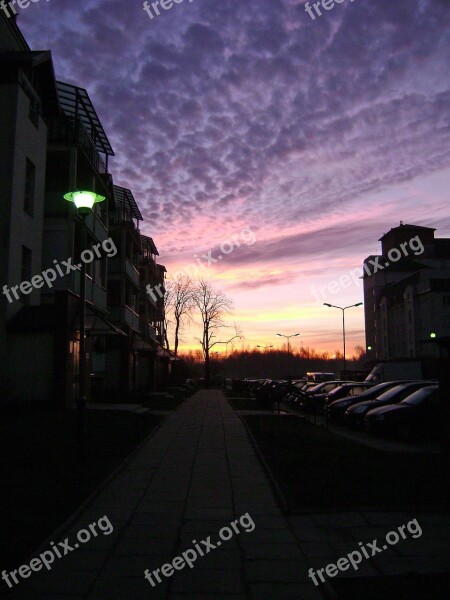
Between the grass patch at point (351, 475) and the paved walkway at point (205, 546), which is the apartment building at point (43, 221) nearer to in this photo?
the grass patch at point (351, 475)

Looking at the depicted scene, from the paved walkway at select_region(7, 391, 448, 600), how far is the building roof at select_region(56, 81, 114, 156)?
19.0 metres

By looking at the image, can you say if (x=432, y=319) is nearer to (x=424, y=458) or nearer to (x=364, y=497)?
(x=424, y=458)

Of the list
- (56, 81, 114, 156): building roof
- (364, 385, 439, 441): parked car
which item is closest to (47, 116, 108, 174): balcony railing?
(56, 81, 114, 156): building roof

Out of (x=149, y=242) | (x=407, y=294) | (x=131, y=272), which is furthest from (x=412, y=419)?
(x=407, y=294)

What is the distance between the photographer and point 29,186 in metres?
21.5

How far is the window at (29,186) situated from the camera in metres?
21.4

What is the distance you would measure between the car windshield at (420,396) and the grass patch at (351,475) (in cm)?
298

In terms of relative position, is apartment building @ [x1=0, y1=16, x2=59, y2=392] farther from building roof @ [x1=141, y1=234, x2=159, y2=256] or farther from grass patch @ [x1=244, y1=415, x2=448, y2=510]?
building roof @ [x1=141, y1=234, x2=159, y2=256]

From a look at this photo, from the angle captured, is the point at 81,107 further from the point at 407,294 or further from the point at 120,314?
the point at 407,294

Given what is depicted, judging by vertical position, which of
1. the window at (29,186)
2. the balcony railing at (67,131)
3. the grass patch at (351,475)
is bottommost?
the grass patch at (351,475)

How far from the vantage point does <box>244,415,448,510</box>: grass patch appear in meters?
7.75

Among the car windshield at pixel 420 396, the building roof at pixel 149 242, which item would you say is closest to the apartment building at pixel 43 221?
the car windshield at pixel 420 396

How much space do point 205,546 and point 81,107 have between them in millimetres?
23081

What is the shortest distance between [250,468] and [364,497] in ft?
10.4
